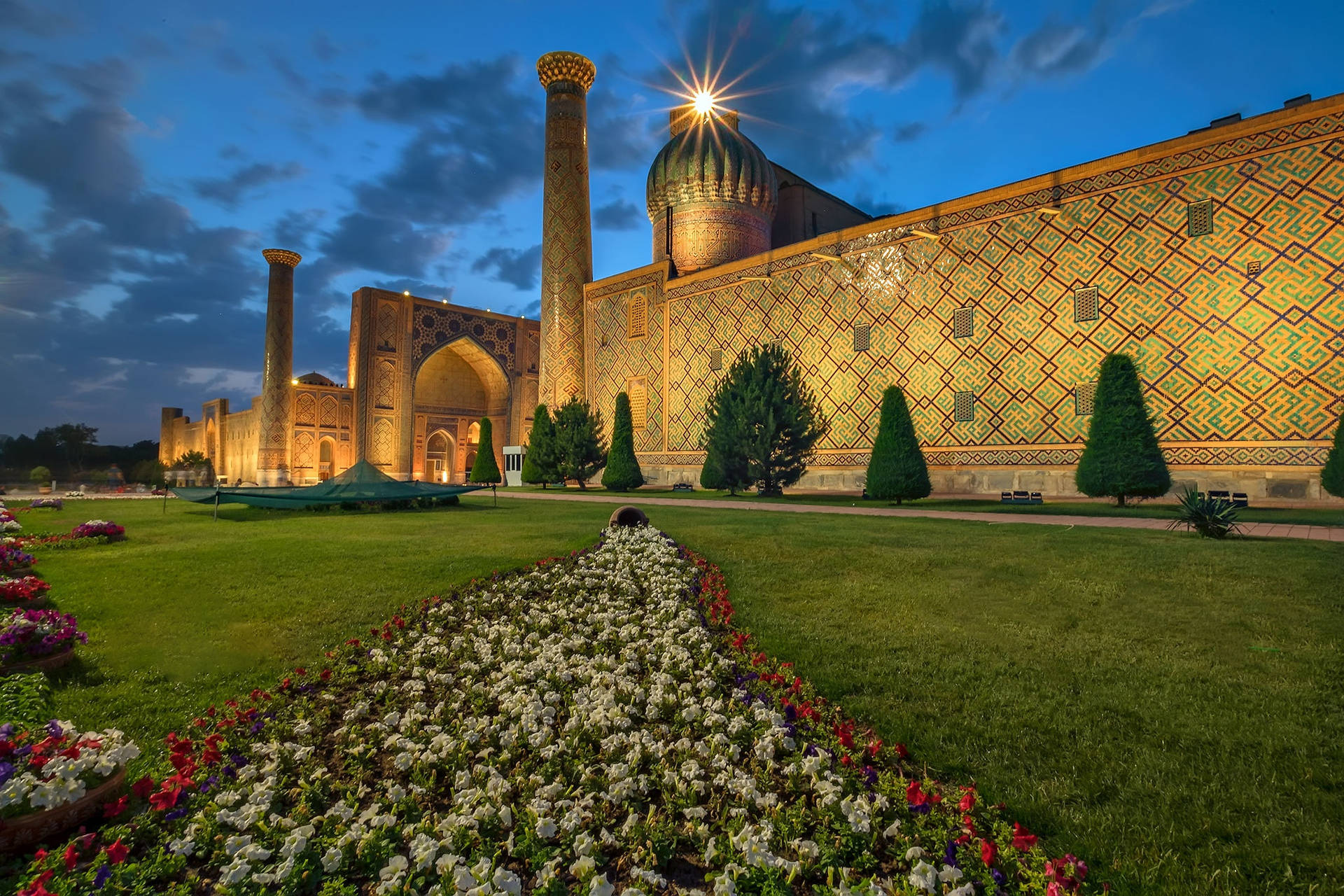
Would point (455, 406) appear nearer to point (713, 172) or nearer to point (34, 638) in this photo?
point (713, 172)

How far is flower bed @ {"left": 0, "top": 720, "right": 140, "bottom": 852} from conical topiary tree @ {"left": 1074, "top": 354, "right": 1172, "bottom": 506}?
1211 cm

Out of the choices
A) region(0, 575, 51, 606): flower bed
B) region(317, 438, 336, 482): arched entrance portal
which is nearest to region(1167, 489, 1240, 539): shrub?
region(0, 575, 51, 606): flower bed

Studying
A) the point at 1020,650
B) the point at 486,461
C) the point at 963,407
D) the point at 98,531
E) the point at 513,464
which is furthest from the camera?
the point at 513,464

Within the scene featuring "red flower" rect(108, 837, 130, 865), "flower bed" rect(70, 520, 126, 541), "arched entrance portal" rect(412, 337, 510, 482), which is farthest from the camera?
"arched entrance portal" rect(412, 337, 510, 482)

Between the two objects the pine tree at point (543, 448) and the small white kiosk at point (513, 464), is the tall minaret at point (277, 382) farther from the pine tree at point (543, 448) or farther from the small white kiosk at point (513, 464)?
the pine tree at point (543, 448)

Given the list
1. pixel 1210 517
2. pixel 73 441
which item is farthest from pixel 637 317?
pixel 73 441

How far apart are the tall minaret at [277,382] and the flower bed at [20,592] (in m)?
24.9

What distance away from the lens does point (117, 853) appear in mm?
1598

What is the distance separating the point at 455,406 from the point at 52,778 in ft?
100.0

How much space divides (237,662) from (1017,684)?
3614 mm

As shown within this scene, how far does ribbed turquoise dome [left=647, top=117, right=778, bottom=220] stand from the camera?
2011 cm

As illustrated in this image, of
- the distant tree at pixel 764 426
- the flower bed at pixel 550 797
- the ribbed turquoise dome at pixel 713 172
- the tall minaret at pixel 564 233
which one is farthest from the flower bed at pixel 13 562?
the ribbed turquoise dome at pixel 713 172

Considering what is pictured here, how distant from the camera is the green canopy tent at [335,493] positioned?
32.7 ft

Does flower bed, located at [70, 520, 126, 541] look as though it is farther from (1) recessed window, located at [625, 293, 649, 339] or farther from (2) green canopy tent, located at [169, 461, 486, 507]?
(1) recessed window, located at [625, 293, 649, 339]
